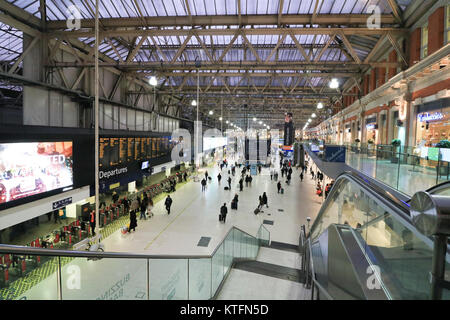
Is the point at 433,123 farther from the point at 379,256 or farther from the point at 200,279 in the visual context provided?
the point at 200,279

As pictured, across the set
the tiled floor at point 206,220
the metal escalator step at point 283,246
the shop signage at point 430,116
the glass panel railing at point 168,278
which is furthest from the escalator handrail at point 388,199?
the shop signage at point 430,116

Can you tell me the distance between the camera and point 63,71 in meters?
13.2

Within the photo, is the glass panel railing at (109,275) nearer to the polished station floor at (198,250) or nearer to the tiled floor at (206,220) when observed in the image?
the polished station floor at (198,250)

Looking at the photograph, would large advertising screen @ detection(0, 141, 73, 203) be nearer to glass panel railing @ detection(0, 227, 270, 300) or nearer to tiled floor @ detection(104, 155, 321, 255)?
glass panel railing @ detection(0, 227, 270, 300)

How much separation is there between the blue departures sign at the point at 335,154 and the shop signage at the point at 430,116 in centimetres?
427

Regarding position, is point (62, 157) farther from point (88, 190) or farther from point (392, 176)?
point (392, 176)

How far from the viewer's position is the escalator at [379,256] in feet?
8.13

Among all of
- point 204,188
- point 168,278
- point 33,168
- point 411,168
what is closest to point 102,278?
point 168,278

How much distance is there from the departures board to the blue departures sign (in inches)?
468

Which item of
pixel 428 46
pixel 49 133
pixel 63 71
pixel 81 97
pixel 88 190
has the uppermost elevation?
pixel 428 46

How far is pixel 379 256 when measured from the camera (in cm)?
337
